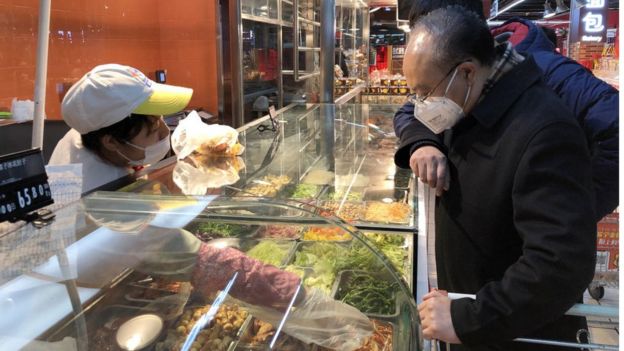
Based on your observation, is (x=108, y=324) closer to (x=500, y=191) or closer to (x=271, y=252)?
(x=271, y=252)

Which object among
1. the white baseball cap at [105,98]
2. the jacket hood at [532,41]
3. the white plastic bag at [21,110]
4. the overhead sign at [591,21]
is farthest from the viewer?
the overhead sign at [591,21]

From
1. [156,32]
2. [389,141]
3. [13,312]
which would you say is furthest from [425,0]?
[156,32]

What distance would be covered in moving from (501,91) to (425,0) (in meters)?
1.30

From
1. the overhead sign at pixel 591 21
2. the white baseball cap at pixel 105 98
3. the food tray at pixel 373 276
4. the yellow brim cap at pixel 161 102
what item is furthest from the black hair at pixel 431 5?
the overhead sign at pixel 591 21

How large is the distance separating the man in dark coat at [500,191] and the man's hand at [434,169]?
0.10 ft

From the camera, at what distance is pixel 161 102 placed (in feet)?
7.32

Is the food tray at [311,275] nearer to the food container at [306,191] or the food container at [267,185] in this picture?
the food container at [267,185]

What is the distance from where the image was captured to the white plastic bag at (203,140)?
284 cm

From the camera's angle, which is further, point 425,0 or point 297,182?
point 297,182

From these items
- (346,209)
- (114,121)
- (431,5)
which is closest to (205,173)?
(114,121)

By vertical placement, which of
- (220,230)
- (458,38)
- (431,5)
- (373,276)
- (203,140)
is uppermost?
(431,5)

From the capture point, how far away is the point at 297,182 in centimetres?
273

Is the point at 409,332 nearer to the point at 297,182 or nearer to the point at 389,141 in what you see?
the point at 297,182

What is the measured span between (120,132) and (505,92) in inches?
65.3
